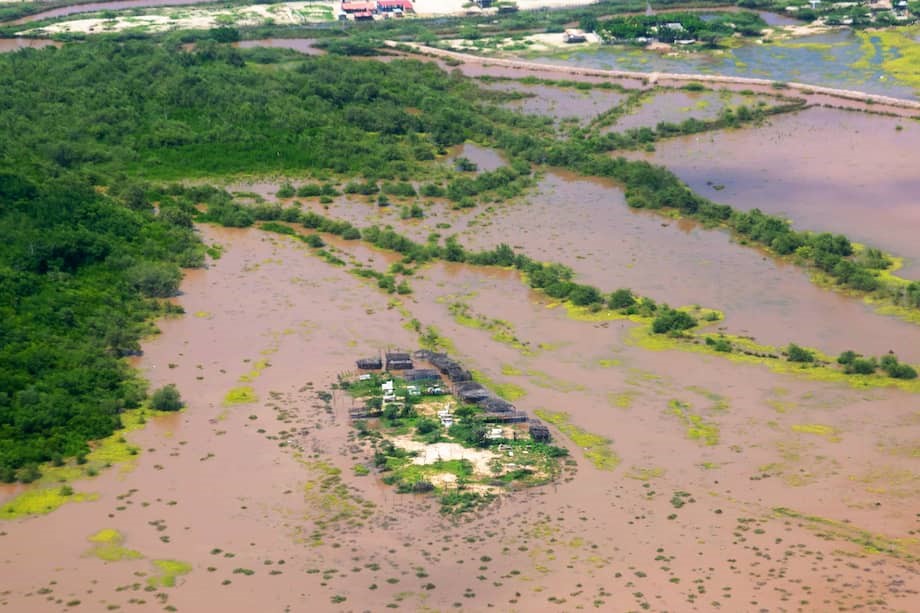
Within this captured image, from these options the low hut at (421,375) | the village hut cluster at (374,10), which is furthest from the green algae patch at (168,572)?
A: the village hut cluster at (374,10)

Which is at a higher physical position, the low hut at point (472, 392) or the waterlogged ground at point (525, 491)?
the low hut at point (472, 392)

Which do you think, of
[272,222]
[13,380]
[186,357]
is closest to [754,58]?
[272,222]

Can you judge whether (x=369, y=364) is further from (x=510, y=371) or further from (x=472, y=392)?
(x=510, y=371)

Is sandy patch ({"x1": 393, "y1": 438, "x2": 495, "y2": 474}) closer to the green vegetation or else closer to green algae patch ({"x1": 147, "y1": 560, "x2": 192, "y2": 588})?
green algae patch ({"x1": 147, "y1": 560, "x2": 192, "y2": 588})

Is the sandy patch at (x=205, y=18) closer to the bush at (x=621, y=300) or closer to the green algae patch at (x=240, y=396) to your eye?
the bush at (x=621, y=300)

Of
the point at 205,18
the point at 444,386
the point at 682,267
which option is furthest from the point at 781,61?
the point at 444,386
